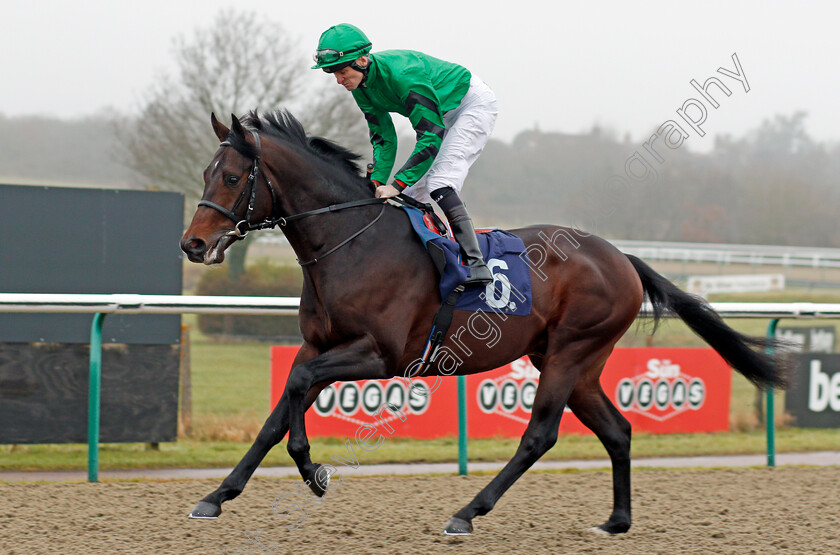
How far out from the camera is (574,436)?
719cm

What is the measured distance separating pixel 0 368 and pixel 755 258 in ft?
63.4

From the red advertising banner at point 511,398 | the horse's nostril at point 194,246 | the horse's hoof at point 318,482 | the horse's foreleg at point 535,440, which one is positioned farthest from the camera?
the red advertising banner at point 511,398

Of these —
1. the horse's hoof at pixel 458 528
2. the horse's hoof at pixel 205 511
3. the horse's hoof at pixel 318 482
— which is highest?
the horse's hoof at pixel 318 482

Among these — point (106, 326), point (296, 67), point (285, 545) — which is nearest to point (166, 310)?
point (106, 326)

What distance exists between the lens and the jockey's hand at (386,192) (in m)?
3.88

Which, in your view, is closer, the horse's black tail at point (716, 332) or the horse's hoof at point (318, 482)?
the horse's hoof at point (318, 482)

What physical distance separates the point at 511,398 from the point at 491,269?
2.89m

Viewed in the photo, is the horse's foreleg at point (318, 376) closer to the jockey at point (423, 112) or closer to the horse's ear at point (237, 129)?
the jockey at point (423, 112)

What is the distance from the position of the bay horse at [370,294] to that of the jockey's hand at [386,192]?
34mm

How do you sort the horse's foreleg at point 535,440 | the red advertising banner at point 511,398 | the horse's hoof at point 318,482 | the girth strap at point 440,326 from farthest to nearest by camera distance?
the red advertising banner at point 511,398 < the girth strap at point 440,326 < the horse's foreleg at point 535,440 < the horse's hoof at point 318,482

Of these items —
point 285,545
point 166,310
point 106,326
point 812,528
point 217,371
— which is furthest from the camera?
point 217,371

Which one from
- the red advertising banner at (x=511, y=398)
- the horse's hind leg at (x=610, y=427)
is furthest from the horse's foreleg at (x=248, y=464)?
the red advertising banner at (x=511, y=398)

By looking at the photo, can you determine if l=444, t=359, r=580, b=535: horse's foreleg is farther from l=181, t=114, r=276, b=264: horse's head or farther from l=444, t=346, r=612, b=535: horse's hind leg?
l=181, t=114, r=276, b=264: horse's head

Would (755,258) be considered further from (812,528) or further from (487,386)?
(812,528)
